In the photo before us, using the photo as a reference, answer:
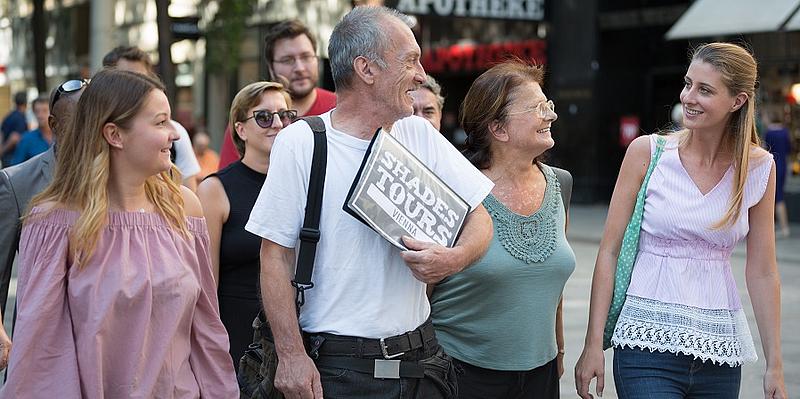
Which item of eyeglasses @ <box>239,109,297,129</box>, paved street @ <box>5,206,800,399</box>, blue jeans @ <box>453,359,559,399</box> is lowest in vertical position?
paved street @ <box>5,206,800,399</box>

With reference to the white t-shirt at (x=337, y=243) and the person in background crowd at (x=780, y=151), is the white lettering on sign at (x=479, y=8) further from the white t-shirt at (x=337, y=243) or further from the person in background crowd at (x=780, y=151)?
the white t-shirt at (x=337, y=243)

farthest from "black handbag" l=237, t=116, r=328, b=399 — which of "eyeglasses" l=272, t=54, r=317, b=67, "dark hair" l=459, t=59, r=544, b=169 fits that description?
"eyeglasses" l=272, t=54, r=317, b=67

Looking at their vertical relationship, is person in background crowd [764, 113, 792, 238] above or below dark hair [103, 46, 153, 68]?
below

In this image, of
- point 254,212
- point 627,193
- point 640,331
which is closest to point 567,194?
point 627,193

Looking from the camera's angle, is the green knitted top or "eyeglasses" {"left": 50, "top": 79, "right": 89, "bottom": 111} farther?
"eyeglasses" {"left": 50, "top": 79, "right": 89, "bottom": 111}

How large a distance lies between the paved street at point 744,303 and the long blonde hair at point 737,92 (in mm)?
3202

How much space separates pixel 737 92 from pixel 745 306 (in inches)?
280

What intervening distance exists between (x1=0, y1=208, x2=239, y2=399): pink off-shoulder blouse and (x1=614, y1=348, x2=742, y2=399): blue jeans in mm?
1508

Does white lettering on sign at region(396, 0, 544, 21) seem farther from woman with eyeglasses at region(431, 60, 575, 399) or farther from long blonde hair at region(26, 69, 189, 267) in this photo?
long blonde hair at region(26, 69, 189, 267)

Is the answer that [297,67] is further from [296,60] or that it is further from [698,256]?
[698,256]

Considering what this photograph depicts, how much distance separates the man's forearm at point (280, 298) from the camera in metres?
3.54

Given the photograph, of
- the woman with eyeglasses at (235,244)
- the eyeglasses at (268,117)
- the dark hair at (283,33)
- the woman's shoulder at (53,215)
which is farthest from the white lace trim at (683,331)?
the dark hair at (283,33)

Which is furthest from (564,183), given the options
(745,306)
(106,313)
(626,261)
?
(745,306)

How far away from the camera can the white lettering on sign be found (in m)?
21.2
